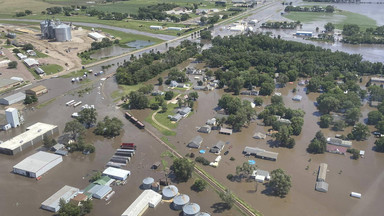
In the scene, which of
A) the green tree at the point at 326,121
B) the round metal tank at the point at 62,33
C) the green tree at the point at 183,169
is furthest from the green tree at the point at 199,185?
the round metal tank at the point at 62,33

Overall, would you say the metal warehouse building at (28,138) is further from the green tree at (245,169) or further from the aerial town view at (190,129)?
the green tree at (245,169)

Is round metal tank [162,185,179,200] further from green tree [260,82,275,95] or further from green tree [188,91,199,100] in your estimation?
green tree [260,82,275,95]

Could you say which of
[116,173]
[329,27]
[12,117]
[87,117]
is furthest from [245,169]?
[329,27]

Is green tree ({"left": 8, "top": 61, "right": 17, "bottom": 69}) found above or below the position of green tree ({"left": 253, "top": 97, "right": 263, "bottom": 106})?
above

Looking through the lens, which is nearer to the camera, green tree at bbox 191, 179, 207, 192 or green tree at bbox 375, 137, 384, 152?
green tree at bbox 191, 179, 207, 192

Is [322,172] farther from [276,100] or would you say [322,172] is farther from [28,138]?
[28,138]

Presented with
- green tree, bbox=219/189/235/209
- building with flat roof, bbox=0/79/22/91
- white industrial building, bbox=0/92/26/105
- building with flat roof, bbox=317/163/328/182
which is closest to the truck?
green tree, bbox=219/189/235/209
